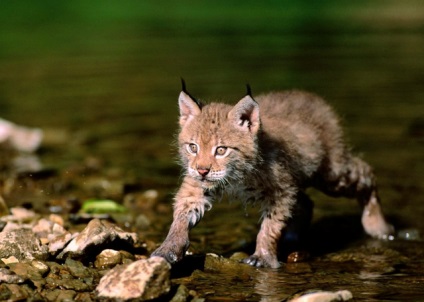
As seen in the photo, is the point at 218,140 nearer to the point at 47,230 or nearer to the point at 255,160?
the point at 255,160

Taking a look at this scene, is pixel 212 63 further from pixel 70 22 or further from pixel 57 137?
pixel 70 22

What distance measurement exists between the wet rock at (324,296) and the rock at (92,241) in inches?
80.4

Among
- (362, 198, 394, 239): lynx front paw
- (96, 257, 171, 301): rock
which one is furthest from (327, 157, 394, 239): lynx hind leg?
(96, 257, 171, 301): rock

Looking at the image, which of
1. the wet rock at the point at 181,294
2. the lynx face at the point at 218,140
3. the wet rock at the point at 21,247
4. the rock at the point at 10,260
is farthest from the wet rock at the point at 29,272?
the lynx face at the point at 218,140

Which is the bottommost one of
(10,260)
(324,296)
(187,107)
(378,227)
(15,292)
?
(15,292)

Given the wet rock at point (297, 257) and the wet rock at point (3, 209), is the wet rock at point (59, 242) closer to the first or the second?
the wet rock at point (3, 209)

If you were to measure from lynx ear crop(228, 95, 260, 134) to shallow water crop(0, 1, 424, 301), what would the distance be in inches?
56.1

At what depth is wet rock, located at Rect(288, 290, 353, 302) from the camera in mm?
7402

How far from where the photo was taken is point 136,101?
1989cm

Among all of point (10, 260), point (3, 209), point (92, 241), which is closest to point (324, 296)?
point (92, 241)

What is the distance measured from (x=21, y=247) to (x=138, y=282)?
1.66 meters

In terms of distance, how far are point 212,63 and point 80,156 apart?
35.4 feet

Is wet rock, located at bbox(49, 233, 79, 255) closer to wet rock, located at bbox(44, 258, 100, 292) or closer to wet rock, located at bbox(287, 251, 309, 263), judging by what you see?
wet rock, located at bbox(44, 258, 100, 292)

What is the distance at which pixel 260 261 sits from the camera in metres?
9.05
